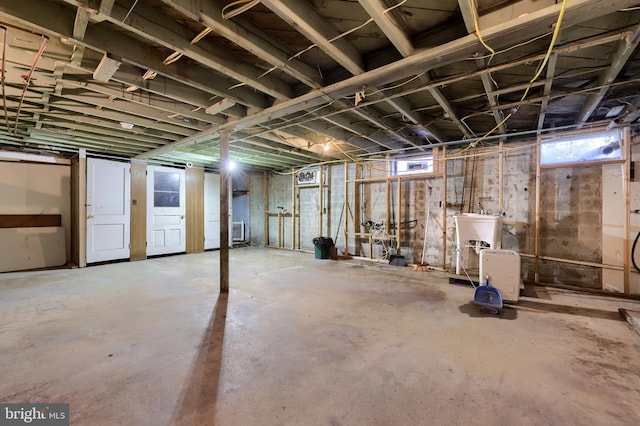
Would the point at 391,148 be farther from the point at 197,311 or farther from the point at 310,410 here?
the point at 310,410

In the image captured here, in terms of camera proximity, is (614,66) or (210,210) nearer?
(614,66)

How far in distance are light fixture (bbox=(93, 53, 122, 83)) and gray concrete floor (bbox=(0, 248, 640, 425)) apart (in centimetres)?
232

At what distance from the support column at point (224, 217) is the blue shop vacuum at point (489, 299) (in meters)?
3.19

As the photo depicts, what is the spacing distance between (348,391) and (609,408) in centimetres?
151

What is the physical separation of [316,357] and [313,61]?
2584 millimetres

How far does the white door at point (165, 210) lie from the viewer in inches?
251

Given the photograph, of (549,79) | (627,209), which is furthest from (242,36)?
(627,209)

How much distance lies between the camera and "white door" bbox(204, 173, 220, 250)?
7.38 m

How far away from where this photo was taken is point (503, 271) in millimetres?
3324

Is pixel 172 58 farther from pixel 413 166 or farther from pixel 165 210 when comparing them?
pixel 165 210

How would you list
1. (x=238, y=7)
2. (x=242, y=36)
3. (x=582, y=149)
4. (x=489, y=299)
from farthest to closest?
(x=582, y=149) → (x=489, y=299) → (x=242, y=36) → (x=238, y=7)

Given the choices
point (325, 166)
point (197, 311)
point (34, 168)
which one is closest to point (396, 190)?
point (325, 166)

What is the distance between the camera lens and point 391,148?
5.20 m

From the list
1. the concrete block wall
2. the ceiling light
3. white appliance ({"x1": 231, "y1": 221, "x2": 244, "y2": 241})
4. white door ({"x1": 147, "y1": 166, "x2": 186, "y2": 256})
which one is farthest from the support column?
the ceiling light
